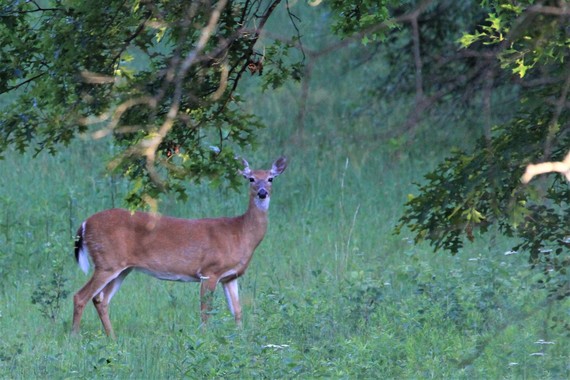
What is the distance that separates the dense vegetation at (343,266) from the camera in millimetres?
6707

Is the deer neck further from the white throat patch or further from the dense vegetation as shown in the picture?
the dense vegetation

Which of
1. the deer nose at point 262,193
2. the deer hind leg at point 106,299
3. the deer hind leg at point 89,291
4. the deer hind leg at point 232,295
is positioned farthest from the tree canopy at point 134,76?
the deer nose at point 262,193

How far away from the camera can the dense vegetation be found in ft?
22.0

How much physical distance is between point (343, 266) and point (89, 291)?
2.70 meters

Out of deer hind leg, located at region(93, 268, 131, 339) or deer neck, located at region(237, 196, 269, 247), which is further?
deer neck, located at region(237, 196, 269, 247)

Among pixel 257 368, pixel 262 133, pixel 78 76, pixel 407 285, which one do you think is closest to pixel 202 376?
pixel 257 368

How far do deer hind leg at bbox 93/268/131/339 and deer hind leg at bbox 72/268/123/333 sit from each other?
0.05 m

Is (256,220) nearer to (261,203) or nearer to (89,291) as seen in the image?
(261,203)

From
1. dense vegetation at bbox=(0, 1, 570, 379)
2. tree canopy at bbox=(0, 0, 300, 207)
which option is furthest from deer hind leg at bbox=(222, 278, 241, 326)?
tree canopy at bbox=(0, 0, 300, 207)

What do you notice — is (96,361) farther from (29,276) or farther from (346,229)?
(346,229)

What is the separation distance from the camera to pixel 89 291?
1028 cm

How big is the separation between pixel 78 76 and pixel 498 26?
227cm

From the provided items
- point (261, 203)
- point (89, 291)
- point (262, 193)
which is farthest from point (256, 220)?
point (89, 291)

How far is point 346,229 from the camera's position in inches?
532
